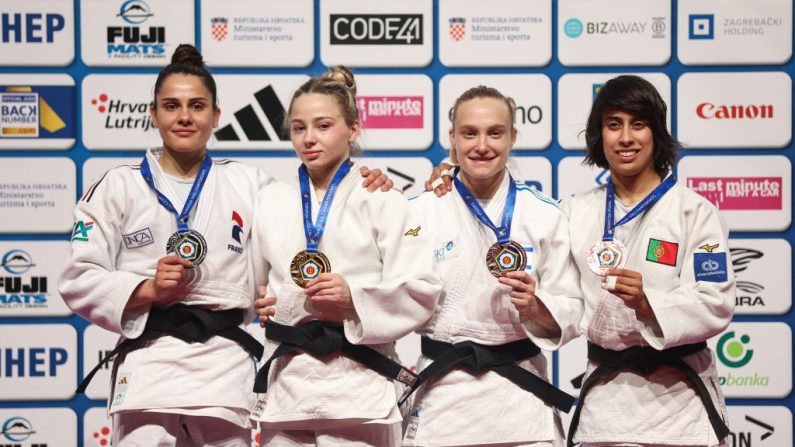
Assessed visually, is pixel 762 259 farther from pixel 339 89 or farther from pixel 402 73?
pixel 339 89

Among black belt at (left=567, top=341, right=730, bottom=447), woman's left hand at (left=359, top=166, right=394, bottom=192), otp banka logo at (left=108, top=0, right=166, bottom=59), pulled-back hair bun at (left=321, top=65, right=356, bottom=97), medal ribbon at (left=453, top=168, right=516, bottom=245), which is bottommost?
black belt at (left=567, top=341, right=730, bottom=447)

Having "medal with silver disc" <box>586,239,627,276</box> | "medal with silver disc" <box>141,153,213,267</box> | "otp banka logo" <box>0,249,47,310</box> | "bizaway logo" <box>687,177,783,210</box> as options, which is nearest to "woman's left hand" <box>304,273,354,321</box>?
"medal with silver disc" <box>141,153,213,267</box>

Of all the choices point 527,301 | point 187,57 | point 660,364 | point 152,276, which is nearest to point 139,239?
point 152,276

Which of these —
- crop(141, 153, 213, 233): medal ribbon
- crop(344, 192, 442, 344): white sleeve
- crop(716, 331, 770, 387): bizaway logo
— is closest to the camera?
crop(344, 192, 442, 344): white sleeve

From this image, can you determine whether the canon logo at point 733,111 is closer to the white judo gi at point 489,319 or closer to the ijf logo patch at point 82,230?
the white judo gi at point 489,319

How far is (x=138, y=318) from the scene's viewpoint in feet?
9.54

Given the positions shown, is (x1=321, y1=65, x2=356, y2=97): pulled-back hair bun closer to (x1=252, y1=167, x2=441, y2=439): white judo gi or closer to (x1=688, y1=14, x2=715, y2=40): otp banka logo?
(x1=252, y1=167, x2=441, y2=439): white judo gi

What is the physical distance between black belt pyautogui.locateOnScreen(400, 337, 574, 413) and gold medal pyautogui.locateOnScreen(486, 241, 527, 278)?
1.07 ft

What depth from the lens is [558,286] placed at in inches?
115

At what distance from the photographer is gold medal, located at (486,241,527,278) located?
2.72 metres

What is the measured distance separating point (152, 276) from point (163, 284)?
27cm

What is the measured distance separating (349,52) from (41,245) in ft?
7.02

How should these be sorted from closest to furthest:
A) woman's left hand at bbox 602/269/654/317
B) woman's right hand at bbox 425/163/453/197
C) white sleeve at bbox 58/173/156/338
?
woman's left hand at bbox 602/269/654/317
white sleeve at bbox 58/173/156/338
woman's right hand at bbox 425/163/453/197

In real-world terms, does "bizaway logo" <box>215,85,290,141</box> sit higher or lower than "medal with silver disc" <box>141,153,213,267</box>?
higher
